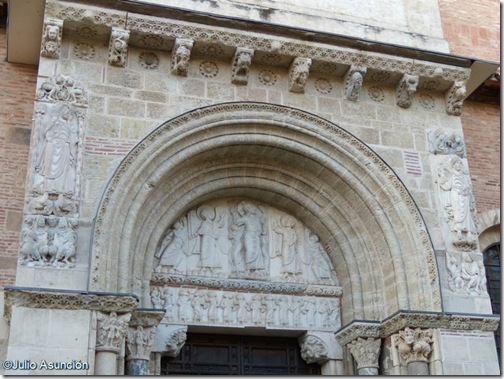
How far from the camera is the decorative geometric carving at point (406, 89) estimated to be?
848 cm

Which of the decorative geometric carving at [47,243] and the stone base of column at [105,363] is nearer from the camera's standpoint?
the stone base of column at [105,363]

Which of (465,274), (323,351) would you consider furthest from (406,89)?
(323,351)

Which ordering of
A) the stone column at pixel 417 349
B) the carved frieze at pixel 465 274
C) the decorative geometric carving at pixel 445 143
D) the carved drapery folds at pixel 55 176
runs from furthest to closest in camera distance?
the decorative geometric carving at pixel 445 143 → the carved frieze at pixel 465 274 → the stone column at pixel 417 349 → the carved drapery folds at pixel 55 176

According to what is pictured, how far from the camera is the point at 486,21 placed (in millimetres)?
11172

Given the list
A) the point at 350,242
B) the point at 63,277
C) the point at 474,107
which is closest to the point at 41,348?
the point at 63,277

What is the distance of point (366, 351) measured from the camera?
7.87 metres

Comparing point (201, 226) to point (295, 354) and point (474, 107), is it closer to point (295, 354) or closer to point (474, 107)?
point (295, 354)

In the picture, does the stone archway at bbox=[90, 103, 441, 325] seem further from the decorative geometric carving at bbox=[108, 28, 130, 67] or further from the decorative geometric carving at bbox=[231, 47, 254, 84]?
the decorative geometric carving at bbox=[108, 28, 130, 67]

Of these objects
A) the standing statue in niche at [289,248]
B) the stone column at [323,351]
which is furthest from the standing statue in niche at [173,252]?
the stone column at [323,351]

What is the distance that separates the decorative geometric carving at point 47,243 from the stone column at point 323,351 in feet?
10.0

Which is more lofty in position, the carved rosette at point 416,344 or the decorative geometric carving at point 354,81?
the decorative geometric carving at point 354,81

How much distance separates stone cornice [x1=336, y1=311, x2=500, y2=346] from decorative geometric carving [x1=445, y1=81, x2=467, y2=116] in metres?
2.63

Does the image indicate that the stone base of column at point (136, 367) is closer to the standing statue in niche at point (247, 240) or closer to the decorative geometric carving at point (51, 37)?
the standing statue in niche at point (247, 240)

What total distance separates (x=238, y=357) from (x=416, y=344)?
2095mm
